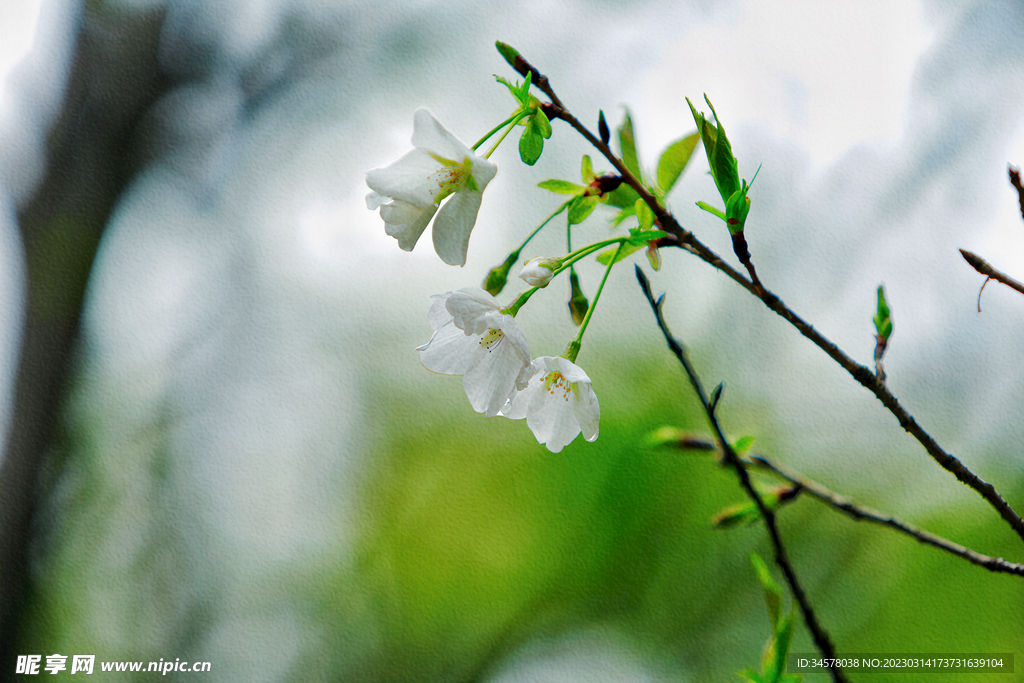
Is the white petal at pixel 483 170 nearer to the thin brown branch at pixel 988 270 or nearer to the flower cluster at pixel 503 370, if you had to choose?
the flower cluster at pixel 503 370

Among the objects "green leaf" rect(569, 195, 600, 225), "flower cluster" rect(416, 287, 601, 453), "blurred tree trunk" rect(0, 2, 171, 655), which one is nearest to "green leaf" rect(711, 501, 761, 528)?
"flower cluster" rect(416, 287, 601, 453)

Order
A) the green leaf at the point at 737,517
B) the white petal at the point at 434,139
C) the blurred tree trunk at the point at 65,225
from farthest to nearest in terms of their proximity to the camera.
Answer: the blurred tree trunk at the point at 65,225
the green leaf at the point at 737,517
the white petal at the point at 434,139

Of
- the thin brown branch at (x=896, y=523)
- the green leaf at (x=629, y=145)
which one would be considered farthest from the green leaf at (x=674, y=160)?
the thin brown branch at (x=896, y=523)

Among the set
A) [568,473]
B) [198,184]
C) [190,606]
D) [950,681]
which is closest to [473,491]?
[568,473]

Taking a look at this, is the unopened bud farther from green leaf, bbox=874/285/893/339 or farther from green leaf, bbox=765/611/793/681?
green leaf, bbox=765/611/793/681

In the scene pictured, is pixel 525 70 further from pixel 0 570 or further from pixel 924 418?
pixel 924 418

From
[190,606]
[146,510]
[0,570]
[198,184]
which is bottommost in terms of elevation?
[190,606]
